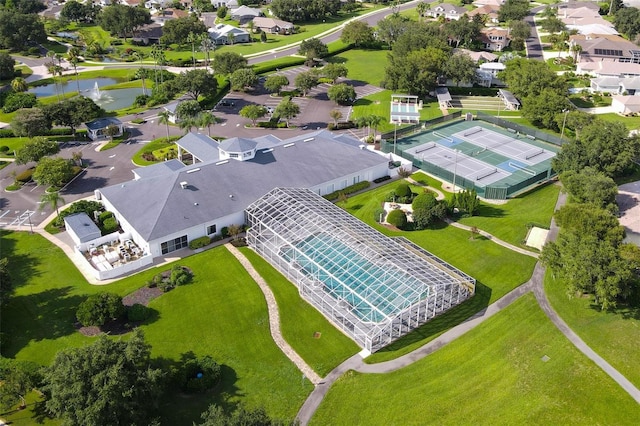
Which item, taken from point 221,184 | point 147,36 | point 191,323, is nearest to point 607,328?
point 191,323

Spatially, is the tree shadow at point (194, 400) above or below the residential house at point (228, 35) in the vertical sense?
below

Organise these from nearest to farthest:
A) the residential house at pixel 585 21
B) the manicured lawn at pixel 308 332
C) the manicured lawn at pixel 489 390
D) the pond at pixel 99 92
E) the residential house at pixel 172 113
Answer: the manicured lawn at pixel 489 390, the manicured lawn at pixel 308 332, the residential house at pixel 172 113, the pond at pixel 99 92, the residential house at pixel 585 21

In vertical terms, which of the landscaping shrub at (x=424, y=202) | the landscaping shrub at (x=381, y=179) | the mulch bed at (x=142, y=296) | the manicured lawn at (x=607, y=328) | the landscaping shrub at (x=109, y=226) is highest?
the landscaping shrub at (x=424, y=202)

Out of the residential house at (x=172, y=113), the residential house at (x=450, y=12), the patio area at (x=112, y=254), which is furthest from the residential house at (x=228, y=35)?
the patio area at (x=112, y=254)

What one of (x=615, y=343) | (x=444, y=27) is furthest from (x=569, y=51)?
(x=615, y=343)

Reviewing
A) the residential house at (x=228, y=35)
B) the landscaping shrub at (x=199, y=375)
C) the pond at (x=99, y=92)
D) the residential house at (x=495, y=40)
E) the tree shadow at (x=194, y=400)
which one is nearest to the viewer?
the tree shadow at (x=194, y=400)

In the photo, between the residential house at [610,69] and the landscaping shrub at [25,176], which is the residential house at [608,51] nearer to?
the residential house at [610,69]

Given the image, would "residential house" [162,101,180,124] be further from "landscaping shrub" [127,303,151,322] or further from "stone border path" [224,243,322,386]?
"landscaping shrub" [127,303,151,322]

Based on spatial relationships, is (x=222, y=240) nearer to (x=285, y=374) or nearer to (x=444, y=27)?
(x=285, y=374)
